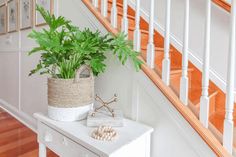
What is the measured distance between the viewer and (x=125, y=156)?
0.96 meters

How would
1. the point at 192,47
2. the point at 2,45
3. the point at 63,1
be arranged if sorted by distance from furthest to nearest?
the point at 2,45 < the point at 192,47 < the point at 63,1

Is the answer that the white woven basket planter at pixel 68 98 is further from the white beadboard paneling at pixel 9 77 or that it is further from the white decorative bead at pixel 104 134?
the white beadboard paneling at pixel 9 77

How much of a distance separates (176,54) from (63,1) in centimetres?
122

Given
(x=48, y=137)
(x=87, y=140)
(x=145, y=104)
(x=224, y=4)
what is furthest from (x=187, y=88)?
(x=224, y=4)

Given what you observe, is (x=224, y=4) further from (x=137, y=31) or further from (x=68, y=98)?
(x=68, y=98)

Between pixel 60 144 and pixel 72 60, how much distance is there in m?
0.50

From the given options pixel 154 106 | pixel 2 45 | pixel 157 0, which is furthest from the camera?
pixel 2 45

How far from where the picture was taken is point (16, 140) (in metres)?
2.23

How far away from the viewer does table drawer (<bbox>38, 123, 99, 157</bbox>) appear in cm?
101

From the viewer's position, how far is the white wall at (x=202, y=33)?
1803mm

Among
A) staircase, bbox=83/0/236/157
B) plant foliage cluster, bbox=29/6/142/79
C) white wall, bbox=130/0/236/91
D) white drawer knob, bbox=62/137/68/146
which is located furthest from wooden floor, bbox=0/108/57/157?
white wall, bbox=130/0/236/91

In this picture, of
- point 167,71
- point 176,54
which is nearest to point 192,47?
point 176,54

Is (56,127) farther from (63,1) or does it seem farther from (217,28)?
(217,28)

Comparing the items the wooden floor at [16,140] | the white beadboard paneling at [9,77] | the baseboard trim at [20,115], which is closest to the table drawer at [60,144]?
the wooden floor at [16,140]
